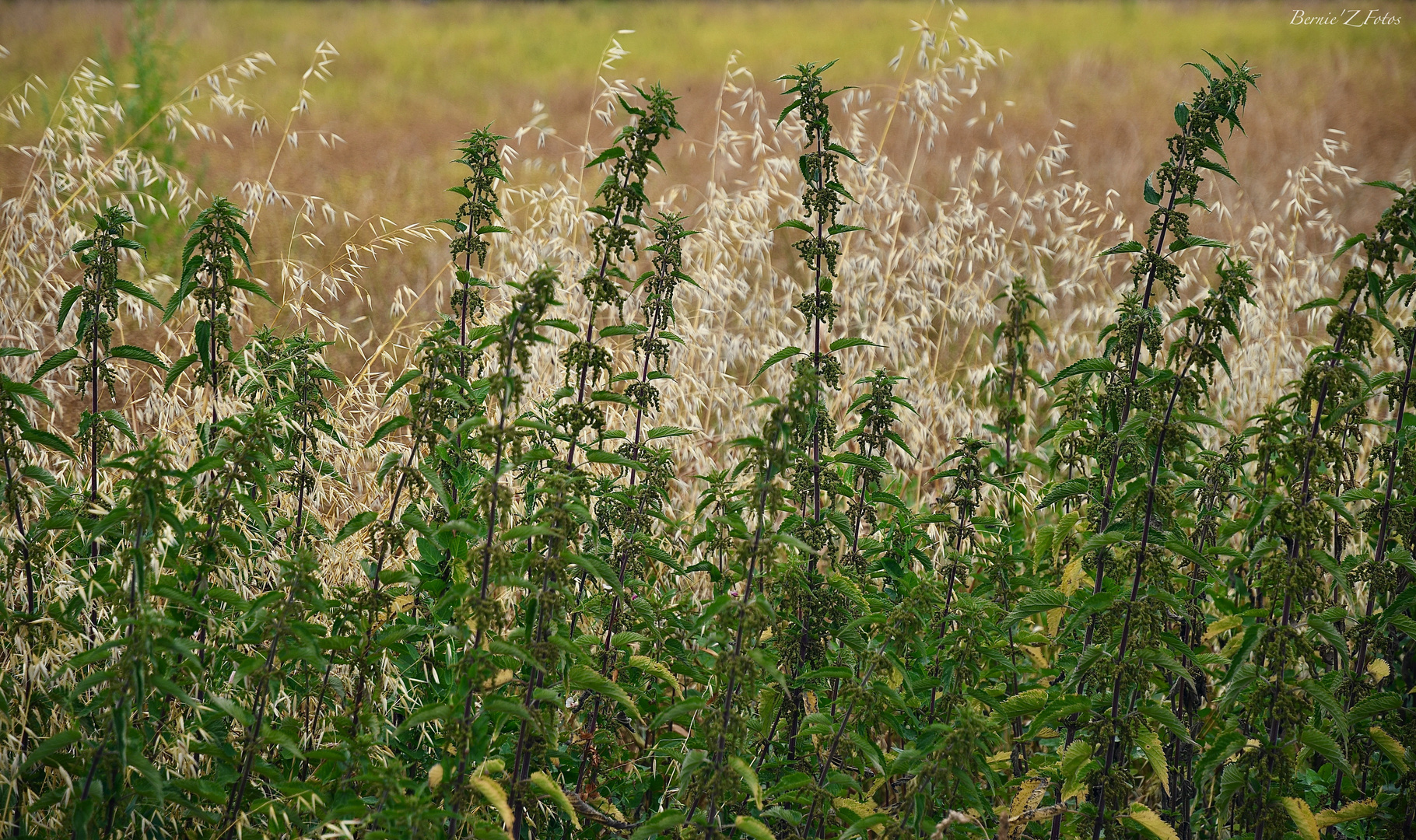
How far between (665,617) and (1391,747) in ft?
5.96

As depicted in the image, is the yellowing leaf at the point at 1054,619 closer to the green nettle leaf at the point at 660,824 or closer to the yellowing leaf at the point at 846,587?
the yellowing leaf at the point at 846,587

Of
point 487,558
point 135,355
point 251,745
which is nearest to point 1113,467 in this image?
point 487,558

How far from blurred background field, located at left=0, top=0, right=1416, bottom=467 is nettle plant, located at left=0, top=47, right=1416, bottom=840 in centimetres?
109

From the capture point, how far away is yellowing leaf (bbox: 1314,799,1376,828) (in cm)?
229

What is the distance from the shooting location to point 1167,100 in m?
12.9

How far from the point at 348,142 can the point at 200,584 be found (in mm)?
10542

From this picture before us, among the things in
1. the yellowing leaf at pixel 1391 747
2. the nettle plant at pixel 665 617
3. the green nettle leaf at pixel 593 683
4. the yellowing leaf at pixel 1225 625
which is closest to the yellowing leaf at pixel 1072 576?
the nettle plant at pixel 665 617

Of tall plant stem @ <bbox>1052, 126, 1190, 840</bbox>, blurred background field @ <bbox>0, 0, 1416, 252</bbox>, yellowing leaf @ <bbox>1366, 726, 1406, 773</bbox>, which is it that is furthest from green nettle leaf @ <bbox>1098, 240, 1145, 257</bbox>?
blurred background field @ <bbox>0, 0, 1416, 252</bbox>

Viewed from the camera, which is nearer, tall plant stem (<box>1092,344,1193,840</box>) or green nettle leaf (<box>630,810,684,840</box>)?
green nettle leaf (<box>630,810,684,840</box>)

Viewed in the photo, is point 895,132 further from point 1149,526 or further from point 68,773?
point 68,773

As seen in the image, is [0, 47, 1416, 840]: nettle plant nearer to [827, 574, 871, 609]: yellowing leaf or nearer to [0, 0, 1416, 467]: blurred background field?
[827, 574, 871, 609]: yellowing leaf

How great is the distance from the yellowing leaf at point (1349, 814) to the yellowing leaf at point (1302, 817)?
0.15 m

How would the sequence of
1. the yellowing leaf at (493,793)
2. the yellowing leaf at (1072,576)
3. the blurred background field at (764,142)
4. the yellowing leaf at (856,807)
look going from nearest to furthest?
the yellowing leaf at (493,793) → the yellowing leaf at (856,807) → the yellowing leaf at (1072,576) → the blurred background field at (764,142)

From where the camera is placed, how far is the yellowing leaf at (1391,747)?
228 centimetres
